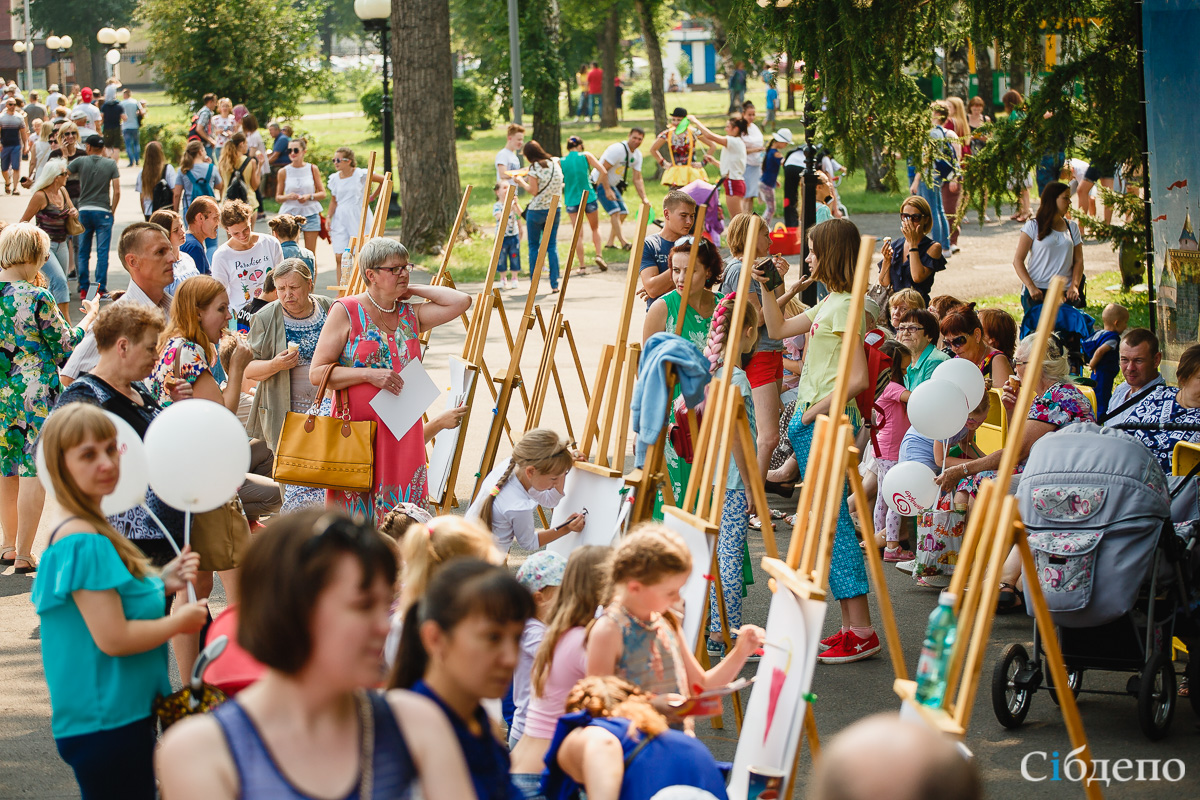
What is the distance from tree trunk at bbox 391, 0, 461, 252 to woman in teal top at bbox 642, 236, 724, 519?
35.9 ft

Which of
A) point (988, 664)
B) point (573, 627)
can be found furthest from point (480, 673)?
point (988, 664)

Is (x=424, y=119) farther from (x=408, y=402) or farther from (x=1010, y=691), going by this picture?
(x=1010, y=691)

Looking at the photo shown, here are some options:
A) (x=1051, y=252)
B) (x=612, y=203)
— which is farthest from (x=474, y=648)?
(x=612, y=203)

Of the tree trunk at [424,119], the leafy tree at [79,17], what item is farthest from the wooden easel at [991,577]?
the leafy tree at [79,17]

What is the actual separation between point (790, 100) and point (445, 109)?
1185 inches

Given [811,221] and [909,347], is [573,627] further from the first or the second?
[811,221]

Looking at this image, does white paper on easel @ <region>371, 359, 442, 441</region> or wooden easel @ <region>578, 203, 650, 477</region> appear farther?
white paper on easel @ <region>371, 359, 442, 441</region>

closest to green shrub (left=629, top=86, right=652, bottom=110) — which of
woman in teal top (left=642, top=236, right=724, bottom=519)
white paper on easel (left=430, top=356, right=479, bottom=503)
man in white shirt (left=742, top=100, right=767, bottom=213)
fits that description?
man in white shirt (left=742, top=100, right=767, bottom=213)

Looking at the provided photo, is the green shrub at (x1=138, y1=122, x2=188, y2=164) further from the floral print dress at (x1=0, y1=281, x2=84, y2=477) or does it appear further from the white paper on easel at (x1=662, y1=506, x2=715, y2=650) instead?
the white paper on easel at (x1=662, y1=506, x2=715, y2=650)

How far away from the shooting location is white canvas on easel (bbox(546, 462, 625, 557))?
16.7 feet

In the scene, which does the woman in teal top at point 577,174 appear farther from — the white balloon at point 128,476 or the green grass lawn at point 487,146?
the white balloon at point 128,476

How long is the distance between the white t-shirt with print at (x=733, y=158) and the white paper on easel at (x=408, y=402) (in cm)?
1318

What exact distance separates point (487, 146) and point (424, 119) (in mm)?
20275

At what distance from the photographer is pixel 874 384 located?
6027 mm
